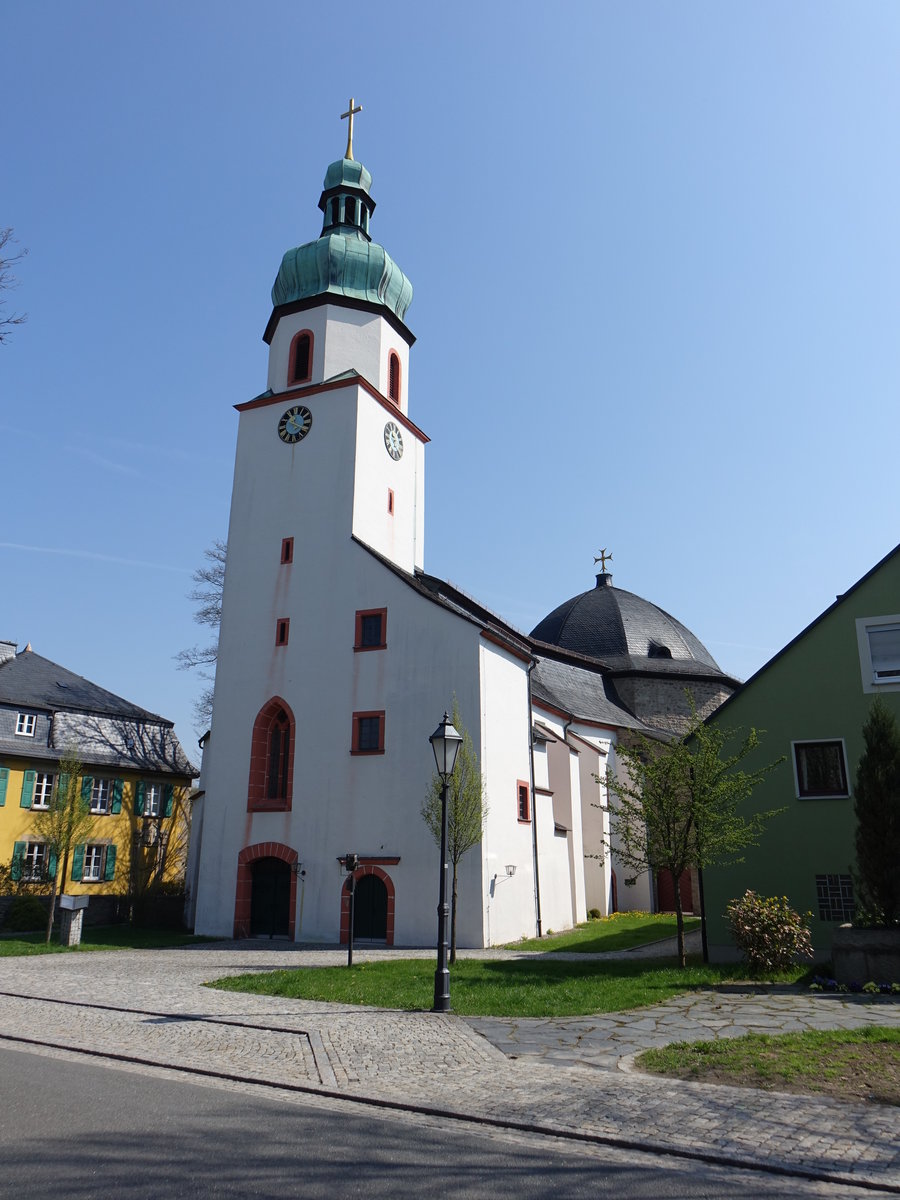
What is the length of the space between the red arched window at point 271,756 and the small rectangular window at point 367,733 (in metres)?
2.19

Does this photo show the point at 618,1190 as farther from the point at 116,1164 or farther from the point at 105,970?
the point at 105,970

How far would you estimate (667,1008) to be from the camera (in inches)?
452

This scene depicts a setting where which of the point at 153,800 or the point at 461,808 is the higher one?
the point at 153,800

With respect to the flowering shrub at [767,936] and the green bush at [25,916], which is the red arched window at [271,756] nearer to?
the green bush at [25,916]

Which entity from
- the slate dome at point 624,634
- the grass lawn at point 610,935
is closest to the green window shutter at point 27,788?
the grass lawn at point 610,935

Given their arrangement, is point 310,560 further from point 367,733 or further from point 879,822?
point 879,822

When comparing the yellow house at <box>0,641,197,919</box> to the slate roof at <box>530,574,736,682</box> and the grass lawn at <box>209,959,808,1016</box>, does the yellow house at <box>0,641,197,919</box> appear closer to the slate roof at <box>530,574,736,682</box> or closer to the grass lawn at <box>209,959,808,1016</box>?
the grass lawn at <box>209,959,808,1016</box>

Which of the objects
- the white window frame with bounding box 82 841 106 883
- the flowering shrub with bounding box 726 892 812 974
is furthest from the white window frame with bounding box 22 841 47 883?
the flowering shrub with bounding box 726 892 812 974

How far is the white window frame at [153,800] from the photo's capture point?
32469 millimetres

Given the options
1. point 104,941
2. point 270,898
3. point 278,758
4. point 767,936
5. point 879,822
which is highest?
point 278,758

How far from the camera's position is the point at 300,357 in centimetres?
2922

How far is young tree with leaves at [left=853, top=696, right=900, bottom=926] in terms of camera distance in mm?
13750

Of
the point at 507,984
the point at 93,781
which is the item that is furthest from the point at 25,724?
the point at 507,984

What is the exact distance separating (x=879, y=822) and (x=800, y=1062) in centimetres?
709
